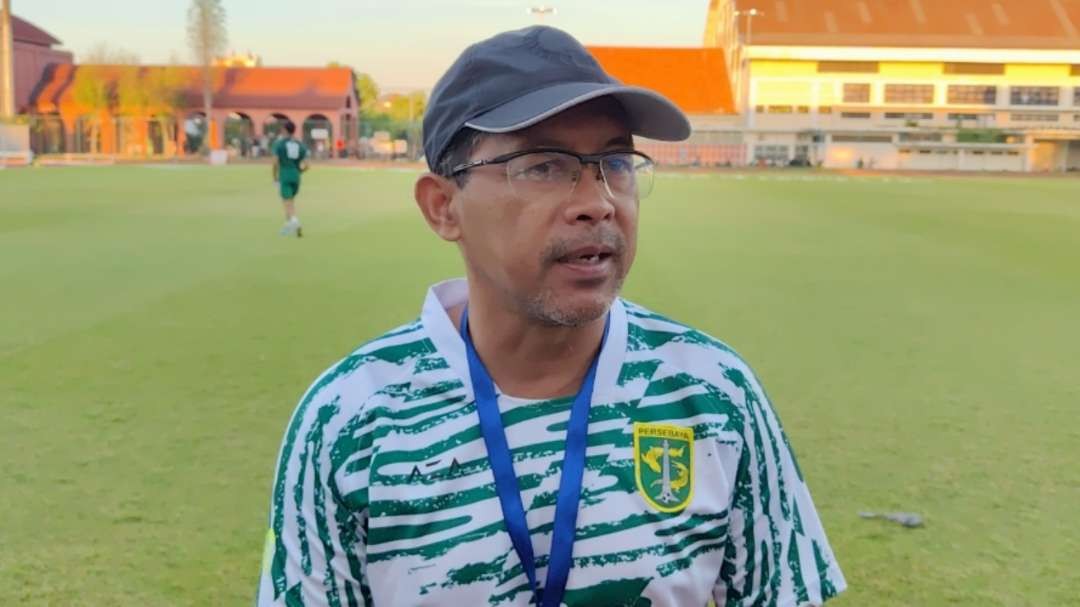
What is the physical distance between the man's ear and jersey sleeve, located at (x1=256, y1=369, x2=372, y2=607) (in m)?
0.36

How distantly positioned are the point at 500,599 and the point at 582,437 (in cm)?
29

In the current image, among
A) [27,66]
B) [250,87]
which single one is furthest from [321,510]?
[27,66]

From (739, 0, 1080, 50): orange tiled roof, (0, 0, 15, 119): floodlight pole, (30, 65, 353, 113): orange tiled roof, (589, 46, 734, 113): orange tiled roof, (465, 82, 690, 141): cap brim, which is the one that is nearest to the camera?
(465, 82, 690, 141): cap brim

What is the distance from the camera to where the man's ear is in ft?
6.84

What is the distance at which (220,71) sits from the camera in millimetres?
70500

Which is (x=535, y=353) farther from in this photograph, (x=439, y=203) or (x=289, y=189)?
(x=289, y=189)

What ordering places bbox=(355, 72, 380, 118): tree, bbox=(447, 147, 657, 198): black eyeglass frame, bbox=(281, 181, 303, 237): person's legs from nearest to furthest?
bbox=(447, 147, 657, 198): black eyeglass frame → bbox=(281, 181, 303, 237): person's legs → bbox=(355, 72, 380, 118): tree

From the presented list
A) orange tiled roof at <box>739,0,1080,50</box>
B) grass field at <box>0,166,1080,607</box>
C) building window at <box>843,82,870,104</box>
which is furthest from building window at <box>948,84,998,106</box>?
grass field at <box>0,166,1080,607</box>

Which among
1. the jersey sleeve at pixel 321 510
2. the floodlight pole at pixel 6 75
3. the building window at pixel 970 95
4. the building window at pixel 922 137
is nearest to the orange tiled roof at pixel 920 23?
the building window at pixel 970 95

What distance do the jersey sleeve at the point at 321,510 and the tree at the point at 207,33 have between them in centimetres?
7058

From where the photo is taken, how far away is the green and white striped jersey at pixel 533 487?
1849 mm

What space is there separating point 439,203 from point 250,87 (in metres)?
70.5

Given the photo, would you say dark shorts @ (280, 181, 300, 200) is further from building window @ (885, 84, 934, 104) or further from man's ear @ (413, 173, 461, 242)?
building window @ (885, 84, 934, 104)

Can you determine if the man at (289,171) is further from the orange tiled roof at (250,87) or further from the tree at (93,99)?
the orange tiled roof at (250,87)
